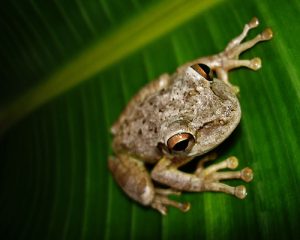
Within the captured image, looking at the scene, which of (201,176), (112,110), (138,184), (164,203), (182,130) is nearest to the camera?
(182,130)

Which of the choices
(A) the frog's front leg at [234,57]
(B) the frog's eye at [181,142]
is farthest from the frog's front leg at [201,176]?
(A) the frog's front leg at [234,57]

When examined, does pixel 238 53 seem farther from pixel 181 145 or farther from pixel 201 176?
pixel 201 176

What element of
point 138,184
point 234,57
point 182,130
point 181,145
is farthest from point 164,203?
point 234,57

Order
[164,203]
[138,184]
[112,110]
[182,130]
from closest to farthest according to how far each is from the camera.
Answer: [182,130], [164,203], [138,184], [112,110]

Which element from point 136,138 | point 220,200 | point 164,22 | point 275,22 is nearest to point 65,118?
point 136,138

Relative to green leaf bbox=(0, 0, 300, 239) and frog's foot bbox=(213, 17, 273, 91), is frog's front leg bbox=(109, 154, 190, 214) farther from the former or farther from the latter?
frog's foot bbox=(213, 17, 273, 91)

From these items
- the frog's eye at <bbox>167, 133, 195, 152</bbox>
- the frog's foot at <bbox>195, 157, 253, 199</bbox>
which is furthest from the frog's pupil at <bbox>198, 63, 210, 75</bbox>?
the frog's foot at <bbox>195, 157, 253, 199</bbox>
